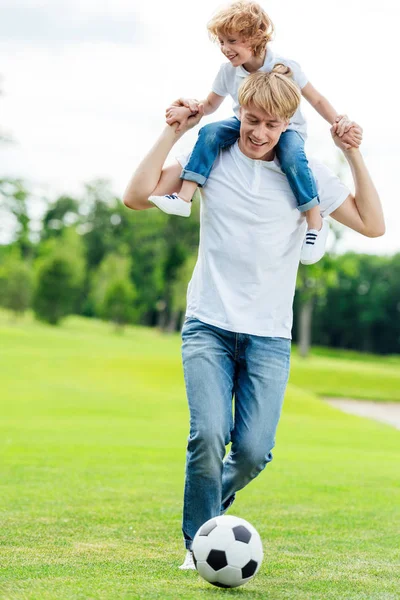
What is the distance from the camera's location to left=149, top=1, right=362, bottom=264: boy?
5195 mm

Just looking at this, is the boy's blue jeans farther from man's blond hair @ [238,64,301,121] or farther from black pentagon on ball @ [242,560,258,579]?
black pentagon on ball @ [242,560,258,579]

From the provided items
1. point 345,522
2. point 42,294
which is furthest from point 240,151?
point 42,294

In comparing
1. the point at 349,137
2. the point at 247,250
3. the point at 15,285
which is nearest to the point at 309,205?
the point at 247,250

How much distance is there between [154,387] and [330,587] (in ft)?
82.8

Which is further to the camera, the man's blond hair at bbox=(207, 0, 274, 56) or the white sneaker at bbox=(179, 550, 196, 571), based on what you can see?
the man's blond hair at bbox=(207, 0, 274, 56)

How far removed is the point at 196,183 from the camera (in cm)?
529

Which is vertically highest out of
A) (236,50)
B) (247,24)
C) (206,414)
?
(247,24)

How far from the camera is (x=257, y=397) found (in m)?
5.12

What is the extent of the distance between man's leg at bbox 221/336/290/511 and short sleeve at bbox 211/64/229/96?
1633mm

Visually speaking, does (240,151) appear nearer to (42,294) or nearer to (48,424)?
(48,424)

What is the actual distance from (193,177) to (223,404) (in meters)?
1.35

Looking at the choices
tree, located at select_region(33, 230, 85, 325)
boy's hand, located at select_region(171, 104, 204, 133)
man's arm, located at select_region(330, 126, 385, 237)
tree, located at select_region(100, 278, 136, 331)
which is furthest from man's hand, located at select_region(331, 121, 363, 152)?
tree, located at select_region(100, 278, 136, 331)

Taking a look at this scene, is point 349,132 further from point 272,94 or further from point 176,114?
point 176,114

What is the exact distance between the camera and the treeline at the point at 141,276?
205 feet
